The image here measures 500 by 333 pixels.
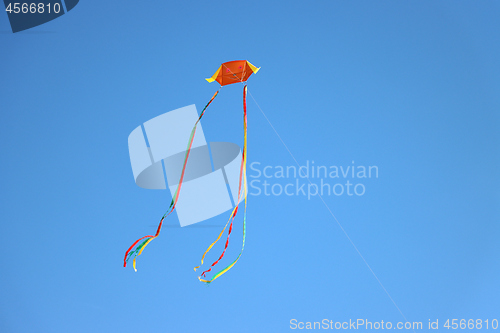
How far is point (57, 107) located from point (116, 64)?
374 mm

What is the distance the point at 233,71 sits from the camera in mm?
1568

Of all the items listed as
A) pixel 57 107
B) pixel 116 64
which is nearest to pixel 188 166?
pixel 116 64

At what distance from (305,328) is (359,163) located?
2.75ft

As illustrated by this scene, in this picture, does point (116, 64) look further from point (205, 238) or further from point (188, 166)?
point (205, 238)

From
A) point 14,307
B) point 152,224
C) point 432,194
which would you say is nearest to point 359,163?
point 432,194

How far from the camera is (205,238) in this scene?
6.21 ft

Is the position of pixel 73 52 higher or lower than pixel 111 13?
lower

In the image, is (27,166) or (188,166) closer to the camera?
(188,166)

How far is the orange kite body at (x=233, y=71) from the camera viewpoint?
1545mm

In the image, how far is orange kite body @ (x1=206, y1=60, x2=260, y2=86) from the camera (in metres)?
1.54

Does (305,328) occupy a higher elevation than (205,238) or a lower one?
lower

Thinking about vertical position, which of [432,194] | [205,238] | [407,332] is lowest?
[407,332]

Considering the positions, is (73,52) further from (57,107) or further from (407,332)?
(407,332)

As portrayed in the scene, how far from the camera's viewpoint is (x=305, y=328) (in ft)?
6.31
